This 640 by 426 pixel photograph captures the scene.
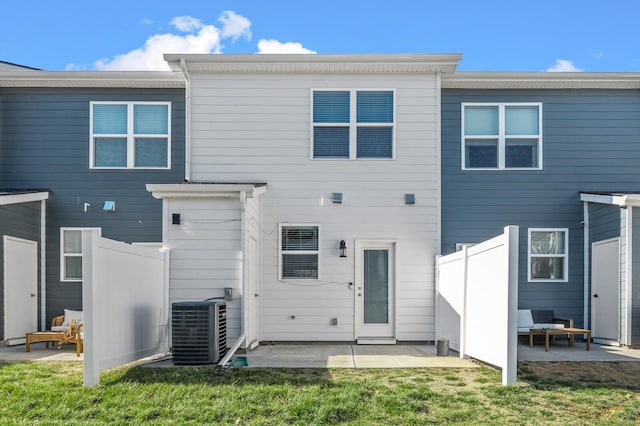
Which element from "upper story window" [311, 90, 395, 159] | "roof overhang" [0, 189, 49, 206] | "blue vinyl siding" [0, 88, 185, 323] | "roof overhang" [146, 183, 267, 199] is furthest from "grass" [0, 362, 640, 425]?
"upper story window" [311, 90, 395, 159]

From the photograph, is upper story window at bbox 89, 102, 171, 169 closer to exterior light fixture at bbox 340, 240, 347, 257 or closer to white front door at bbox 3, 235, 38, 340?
white front door at bbox 3, 235, 38, 340

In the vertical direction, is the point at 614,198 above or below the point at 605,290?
above

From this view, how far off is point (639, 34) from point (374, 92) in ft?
22.8

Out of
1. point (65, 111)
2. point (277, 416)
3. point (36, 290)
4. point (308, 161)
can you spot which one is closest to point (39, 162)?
point (65, 111)

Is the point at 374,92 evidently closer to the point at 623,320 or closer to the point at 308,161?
the point at 308,161

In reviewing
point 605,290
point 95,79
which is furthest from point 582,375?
point 95,79

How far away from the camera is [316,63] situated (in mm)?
9859

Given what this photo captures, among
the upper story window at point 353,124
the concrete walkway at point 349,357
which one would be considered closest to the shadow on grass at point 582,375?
the concrete walkway at point 349,357

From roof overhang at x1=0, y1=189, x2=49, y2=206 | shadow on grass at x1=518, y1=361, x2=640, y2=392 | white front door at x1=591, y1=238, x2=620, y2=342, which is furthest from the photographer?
white front door at x1=591, y1=238, x2=620, y2=342

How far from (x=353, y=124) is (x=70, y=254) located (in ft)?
19.9

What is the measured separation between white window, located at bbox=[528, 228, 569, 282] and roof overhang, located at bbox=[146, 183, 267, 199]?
5.66m

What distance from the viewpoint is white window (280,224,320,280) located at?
10062 mm

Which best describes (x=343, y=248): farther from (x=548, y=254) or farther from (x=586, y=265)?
(x=586, y=265)

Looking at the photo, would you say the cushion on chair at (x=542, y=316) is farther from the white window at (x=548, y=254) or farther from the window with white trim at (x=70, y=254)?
the window with white trim at (x=70, y=254)
